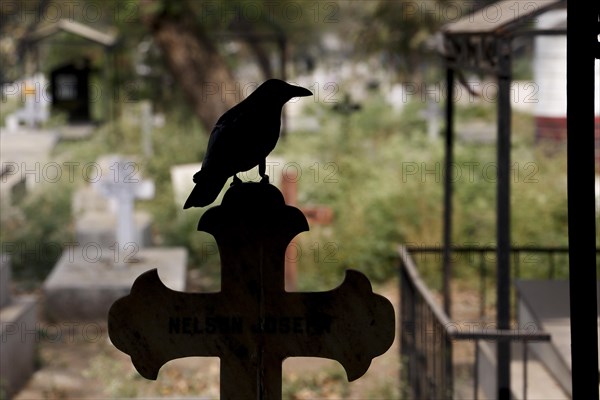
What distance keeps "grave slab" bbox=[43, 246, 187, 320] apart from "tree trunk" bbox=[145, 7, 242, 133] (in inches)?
233

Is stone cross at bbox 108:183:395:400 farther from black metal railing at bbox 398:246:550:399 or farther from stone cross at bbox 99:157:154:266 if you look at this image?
stone cross at bbox 99:157:154:266

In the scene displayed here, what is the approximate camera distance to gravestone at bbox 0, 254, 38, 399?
23.4 ft

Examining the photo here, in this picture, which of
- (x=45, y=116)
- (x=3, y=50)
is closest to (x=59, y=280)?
(x=45, y=116)

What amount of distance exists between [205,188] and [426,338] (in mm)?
3420

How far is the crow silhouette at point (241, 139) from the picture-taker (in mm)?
3105

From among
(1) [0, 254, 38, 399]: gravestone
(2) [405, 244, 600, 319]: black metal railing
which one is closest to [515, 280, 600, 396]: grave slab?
(2) [405, 244, 600, 319]: black metal railing

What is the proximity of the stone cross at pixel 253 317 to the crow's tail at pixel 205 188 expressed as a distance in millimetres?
117

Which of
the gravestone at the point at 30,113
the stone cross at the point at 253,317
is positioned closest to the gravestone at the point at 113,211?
the gravestone at the point at 30,113

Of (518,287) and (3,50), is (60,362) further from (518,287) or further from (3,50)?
(3,50)

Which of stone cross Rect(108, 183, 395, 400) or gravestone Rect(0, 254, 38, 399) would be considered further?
gravestone Rect(0, 254, 38, 399)

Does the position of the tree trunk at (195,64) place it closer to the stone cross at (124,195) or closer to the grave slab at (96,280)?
the stone cross at (124,195)

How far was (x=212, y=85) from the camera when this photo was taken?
1622 centimetres

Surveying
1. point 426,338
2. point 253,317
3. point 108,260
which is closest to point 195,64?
point 108,260

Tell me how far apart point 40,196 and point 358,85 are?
78.7 ft
